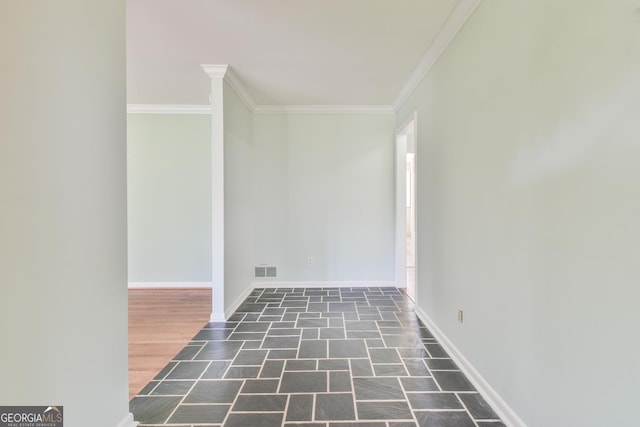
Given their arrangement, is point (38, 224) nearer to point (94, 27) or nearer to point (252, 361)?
point (94, 27)

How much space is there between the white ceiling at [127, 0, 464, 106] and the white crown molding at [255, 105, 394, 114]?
43cm

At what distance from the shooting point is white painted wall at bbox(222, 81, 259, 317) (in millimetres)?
3205

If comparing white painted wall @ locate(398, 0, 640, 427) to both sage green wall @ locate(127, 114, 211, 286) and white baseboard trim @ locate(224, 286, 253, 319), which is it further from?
sage green wall @ locate(127, 114, 211, 286)

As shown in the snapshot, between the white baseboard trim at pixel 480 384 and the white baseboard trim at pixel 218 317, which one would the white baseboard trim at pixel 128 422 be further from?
the white baseboard trim at pixel 480 384

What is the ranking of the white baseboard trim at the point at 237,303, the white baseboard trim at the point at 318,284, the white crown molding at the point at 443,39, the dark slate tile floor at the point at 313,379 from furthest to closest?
1. the white baseboard trim at the point at 318,284
2. the white baseboard trim at the point at 237,303
3. the white crown molding at the point at 443,39
4. the dark slate tile floor at the point at 313,379

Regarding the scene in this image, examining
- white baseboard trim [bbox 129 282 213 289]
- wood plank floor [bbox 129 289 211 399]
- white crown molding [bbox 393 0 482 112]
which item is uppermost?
white crown molding [bbox 393 0 482 112]

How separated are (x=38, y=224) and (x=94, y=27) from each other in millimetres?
859

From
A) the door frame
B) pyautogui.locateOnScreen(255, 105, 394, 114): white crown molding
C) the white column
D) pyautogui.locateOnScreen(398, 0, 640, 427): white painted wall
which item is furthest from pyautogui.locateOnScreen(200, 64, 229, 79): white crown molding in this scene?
the door frame

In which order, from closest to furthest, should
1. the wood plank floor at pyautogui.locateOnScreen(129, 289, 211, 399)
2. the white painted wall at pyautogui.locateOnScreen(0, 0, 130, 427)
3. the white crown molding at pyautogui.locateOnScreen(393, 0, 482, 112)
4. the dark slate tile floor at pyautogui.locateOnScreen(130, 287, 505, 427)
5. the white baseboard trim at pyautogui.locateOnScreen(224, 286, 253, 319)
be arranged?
the white painted wall at pyautogui.locateOnScreen(0, 0, 130, 427)
the dark slate tile floor at pyautogui.locateOnScreen(130, 287, 505, 427)
the white crown molding at pyautogui.locateOnScreen(393, 0, 482, 112)
the wood plank floor at pyautogui.locateOnScreen(129, 289, 211, 399)
the white baseboard trim at pyautogui.locateOnScreen(224, 286, 253, 319)

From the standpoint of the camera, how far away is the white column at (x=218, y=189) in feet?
10.0

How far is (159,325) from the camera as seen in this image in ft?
9.99

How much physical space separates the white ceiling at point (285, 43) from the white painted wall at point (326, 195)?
621 millimetres

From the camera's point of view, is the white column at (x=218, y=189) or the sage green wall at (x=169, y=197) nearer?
the white column at (x=218, y=189)

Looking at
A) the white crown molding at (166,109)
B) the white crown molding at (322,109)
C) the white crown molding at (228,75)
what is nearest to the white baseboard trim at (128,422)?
the white crown molding at (228,75)
